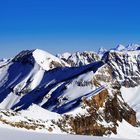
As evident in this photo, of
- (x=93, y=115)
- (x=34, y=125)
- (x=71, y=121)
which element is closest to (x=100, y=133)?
(x=93, y=115)

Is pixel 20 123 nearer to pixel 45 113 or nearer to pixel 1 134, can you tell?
pixel 45 113

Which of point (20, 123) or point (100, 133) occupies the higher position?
point (20, 123)

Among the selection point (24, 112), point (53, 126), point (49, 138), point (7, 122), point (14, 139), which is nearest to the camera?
point (14, 139)

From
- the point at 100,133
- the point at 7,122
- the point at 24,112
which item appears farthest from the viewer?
the point at 100,133

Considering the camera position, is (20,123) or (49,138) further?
(20,123)

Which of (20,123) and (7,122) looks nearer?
(7,122)

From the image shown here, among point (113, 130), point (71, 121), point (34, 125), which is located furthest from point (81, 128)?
point (34, 125)

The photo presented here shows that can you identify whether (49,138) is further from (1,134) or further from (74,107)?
(74,107)

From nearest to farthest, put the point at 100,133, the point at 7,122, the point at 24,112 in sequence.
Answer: the point at 7,122 → the point at 24,112 → the point at 100,133

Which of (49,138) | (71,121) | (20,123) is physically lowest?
(71,121)
